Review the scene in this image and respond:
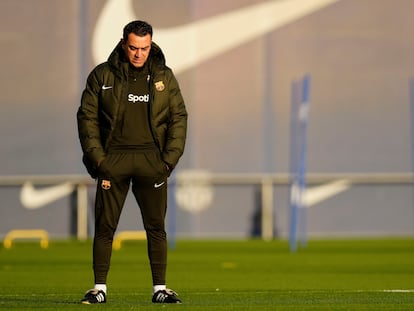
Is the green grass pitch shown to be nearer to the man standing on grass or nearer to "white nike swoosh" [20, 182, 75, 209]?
the man standing on grass

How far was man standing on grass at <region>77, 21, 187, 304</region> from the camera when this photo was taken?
9023mm

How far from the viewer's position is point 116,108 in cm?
900

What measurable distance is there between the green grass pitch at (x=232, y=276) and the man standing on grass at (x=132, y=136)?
442 millimetres

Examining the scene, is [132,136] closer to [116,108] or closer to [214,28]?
[116,108]

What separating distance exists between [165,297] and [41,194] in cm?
1423

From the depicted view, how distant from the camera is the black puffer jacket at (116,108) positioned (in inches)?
355

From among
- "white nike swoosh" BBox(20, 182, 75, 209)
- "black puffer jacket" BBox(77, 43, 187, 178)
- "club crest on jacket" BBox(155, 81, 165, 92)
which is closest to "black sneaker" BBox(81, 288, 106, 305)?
"black puffer jacket" BBox(77, 43, 187, 178)

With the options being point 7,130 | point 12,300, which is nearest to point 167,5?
point 7,130

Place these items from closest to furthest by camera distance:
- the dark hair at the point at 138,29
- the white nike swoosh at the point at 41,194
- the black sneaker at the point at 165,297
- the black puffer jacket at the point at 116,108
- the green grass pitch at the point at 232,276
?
the dark hair at the point at 138,29
the black puffer jacket at the point at 116,108
the black sneaker at the point at 165,297
the green grass pitch at the point at 232,276
the white nike swoosh at the point at 41,194

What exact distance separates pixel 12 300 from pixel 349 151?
14231 millimetres

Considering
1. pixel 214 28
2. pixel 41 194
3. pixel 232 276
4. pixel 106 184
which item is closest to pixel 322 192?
pixel 214 28

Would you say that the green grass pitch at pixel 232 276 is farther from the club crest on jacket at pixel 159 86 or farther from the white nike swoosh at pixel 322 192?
the club crest on jacket at pixel 159 86

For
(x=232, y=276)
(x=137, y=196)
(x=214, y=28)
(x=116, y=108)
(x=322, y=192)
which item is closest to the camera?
(x=116, y=108)

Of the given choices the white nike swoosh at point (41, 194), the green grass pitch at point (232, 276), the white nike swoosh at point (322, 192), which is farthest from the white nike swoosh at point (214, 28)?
the green grass pitch at point (232, 276)
